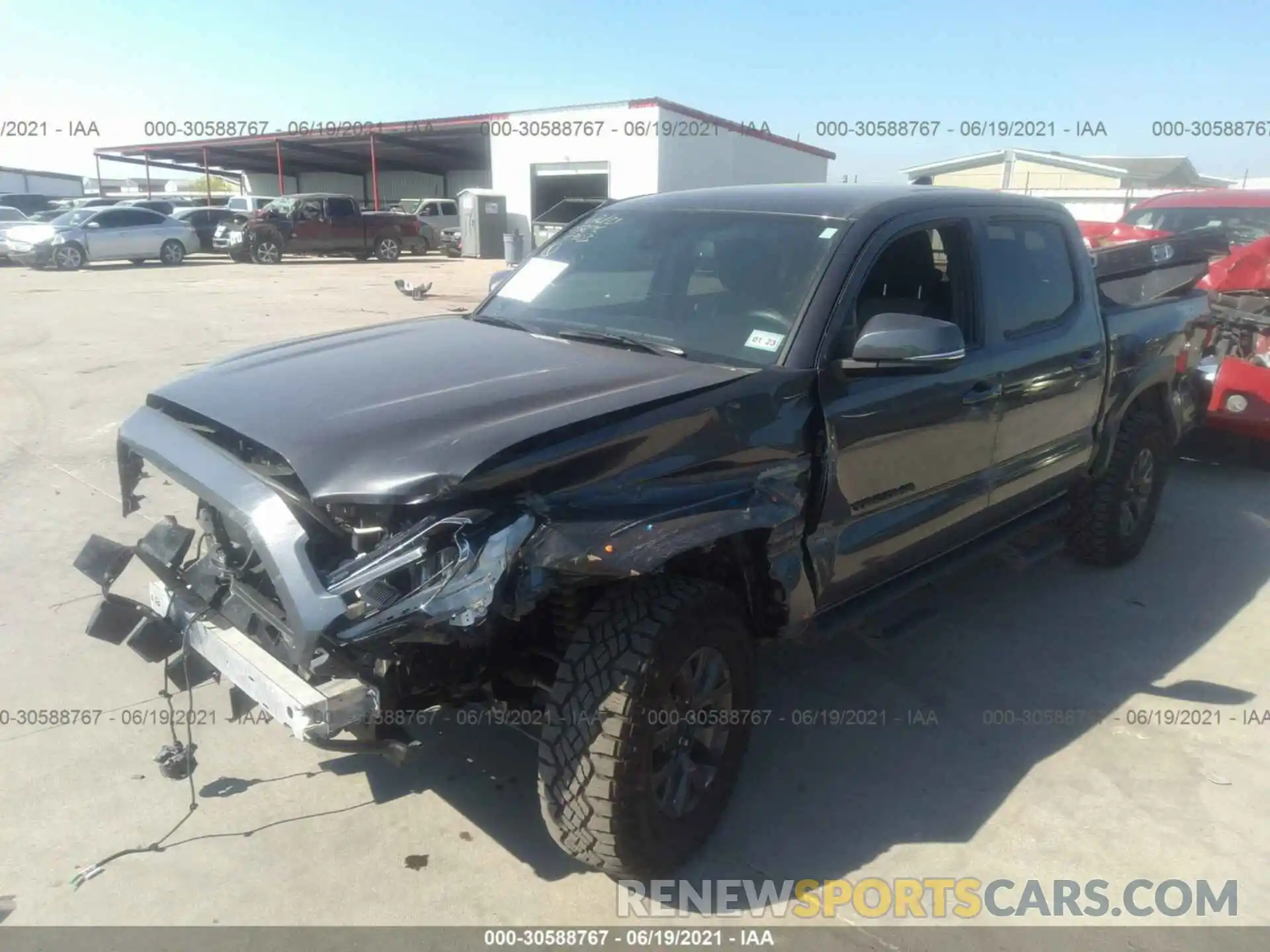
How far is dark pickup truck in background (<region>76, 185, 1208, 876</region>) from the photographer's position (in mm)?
2365

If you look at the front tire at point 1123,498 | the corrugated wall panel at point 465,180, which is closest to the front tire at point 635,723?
the front tire at point 1123,498

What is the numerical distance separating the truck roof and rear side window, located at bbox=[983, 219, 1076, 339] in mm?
140

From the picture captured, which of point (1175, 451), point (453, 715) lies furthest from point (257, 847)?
point (1175, 451)

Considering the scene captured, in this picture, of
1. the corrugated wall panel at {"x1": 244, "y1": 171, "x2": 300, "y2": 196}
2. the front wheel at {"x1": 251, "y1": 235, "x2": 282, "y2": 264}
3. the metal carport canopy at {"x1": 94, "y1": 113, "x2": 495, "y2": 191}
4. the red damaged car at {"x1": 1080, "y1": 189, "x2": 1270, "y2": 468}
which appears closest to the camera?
the red damaged car at {"x1": 1080, "y1": 189, "x2": 1270, "y2": 468}

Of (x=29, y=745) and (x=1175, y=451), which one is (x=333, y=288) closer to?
(x=1175, y=451)

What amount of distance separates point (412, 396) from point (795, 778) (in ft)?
6.02

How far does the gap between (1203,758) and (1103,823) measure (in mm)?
720

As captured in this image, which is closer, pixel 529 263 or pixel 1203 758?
pixel 1203 758

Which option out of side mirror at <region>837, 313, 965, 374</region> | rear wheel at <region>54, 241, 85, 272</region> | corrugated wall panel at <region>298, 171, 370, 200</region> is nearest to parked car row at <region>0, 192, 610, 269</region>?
rear wheel at <region>54, 241, 85, 272</region>

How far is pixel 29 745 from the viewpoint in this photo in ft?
10.9

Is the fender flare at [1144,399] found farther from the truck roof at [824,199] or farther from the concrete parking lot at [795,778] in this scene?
the truck roof at [824,199]

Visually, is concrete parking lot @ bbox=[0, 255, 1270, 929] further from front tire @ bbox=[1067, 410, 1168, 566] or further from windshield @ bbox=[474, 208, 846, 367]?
windshield @ bbox=[474, 208, 846, 367]

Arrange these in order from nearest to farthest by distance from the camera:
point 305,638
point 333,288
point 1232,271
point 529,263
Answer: point 305,638 → point 529,263 → point 1232,271 → point 333,288

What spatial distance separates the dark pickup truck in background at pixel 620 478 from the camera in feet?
7.76
